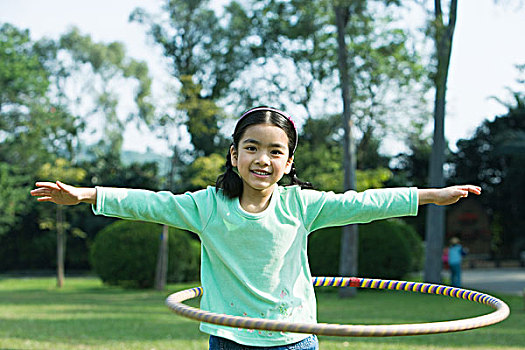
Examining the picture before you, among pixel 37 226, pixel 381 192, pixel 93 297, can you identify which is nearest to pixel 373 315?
pixel 93 297

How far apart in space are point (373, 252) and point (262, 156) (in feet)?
56.6

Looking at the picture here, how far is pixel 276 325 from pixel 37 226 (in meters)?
31.0

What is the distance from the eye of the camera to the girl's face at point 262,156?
9.39 ft

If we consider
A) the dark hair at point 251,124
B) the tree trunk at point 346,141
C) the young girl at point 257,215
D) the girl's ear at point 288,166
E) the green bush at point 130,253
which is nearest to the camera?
the young girl at point 257,215

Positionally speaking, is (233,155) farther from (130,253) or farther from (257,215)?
(130,253)

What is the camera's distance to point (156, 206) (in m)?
2.87

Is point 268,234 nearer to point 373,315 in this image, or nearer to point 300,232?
point 300,232

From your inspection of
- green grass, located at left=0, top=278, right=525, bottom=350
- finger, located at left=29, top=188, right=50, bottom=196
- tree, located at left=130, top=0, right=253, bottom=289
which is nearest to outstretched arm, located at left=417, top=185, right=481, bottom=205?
finger, located at left=29, top=188, right=50, bottom=196

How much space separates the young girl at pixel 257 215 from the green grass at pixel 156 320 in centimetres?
527

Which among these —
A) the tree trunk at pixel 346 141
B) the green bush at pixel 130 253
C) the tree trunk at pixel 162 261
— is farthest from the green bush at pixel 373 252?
the green bush at pixel 130 253

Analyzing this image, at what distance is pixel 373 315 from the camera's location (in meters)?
12.1

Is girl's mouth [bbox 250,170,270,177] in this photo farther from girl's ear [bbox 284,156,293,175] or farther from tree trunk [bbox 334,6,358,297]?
tree trunk [bbox 334,6,358,297]

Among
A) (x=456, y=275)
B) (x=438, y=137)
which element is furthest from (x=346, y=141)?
(x=456, y=275)

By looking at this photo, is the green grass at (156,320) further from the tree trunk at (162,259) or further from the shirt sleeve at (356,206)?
the shirt sleeve at (356,206)
